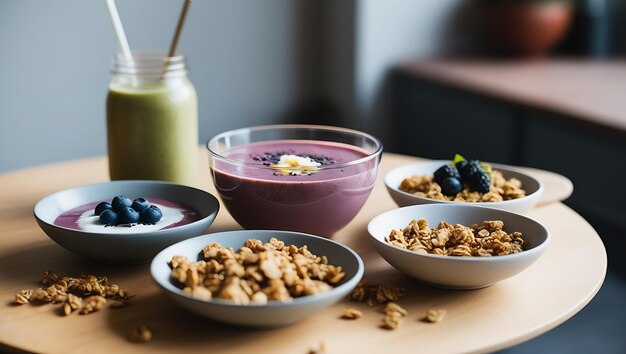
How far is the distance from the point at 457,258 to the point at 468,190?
1.16ft

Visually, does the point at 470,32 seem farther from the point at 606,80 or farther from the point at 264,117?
the point at 264,117

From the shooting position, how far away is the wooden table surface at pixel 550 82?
2242 mm

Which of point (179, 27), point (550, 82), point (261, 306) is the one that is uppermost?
point (179, 27)

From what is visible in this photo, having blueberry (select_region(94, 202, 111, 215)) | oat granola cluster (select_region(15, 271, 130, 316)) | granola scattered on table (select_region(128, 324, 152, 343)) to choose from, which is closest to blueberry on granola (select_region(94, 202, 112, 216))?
blueberry (select_region(94, 202, 111, 215))

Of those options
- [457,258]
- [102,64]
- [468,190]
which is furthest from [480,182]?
[102,64]

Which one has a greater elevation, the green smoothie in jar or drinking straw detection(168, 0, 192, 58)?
drinking straw detection(168, 0, 192, 58)

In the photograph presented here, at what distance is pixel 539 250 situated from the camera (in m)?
0.97

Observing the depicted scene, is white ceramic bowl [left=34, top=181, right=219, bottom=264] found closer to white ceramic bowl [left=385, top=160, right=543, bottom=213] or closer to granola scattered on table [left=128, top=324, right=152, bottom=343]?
granola scattered on table [left=128, top=324, right=152, bottom=343]

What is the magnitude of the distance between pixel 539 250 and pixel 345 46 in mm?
2162

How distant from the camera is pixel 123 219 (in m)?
1.07

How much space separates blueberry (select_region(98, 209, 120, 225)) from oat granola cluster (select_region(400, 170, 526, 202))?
0.47 m

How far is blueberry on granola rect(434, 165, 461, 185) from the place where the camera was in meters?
1.27

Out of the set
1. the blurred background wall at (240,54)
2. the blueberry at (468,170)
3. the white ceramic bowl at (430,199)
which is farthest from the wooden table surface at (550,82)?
the blueberry at (468,170)

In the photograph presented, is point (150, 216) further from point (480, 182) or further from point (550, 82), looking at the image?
point (550, 82)
